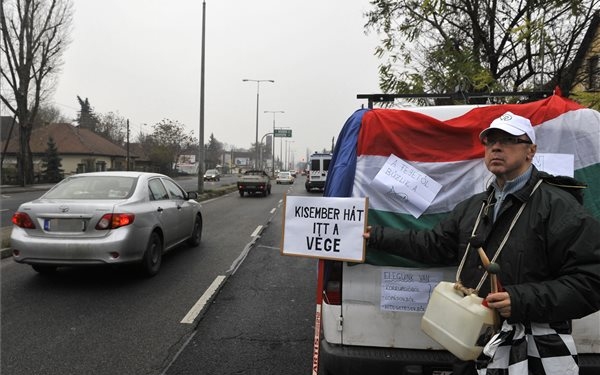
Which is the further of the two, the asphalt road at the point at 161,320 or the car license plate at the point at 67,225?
the car license plate at the point at 67,225

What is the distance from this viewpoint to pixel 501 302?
1.80 meters

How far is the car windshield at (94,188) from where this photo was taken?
5.82 meters

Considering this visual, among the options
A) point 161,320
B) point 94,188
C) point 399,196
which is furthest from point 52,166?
point 399,196

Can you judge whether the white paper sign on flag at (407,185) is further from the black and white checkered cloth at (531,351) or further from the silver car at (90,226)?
the silver car at (90,226)

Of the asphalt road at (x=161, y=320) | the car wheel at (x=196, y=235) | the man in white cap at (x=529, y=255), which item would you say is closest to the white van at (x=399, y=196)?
the man in white cap at (x=529, y=255)

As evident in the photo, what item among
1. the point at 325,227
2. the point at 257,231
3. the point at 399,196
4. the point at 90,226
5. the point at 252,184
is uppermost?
the point at 399,196

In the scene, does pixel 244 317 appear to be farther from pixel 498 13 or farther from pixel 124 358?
pixel 498 13

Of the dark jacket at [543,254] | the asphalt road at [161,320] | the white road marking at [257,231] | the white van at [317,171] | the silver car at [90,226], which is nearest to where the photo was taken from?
the dark jacket at [543,254]

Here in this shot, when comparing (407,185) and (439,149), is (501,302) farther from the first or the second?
(439,149)

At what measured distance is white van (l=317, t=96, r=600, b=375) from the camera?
250cm

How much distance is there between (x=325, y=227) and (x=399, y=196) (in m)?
0.53

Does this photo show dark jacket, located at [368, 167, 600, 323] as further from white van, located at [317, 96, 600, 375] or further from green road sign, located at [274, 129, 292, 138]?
green road sign, located at [274, 129, 292, 138]

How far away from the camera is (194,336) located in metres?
4.02

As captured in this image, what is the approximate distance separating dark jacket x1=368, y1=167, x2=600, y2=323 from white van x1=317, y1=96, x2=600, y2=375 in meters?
0.46
